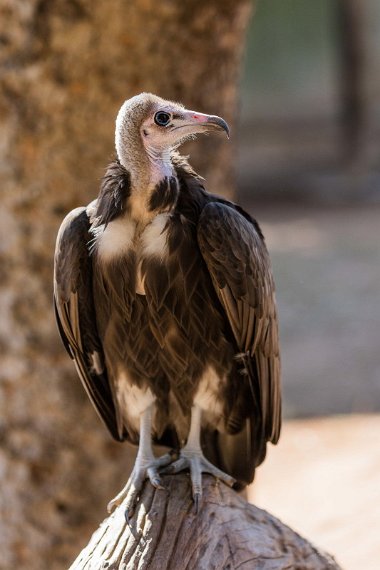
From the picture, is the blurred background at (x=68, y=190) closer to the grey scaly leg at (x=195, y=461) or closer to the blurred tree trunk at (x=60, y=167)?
the blurred tree trunk at (x=60, y=167)

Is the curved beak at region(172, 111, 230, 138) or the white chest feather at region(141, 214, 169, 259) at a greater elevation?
the curved beak at region(172, 111, 230, 138)

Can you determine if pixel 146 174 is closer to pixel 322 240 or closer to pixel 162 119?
pixel 162 119

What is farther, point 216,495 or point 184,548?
point 216,495

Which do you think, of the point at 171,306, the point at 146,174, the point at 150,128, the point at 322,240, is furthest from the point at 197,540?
the point at 322,240

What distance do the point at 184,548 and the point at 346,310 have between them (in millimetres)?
8552

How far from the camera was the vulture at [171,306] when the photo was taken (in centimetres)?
324

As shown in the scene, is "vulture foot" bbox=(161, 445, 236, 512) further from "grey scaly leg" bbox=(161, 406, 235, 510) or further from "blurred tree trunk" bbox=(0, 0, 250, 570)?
"blurred tree trunk" bbox=(0, 0, 250, 570)

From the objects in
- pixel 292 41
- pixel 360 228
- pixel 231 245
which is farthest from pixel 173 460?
pixel 292 41

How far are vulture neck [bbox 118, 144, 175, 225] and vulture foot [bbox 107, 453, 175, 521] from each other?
0.80 m

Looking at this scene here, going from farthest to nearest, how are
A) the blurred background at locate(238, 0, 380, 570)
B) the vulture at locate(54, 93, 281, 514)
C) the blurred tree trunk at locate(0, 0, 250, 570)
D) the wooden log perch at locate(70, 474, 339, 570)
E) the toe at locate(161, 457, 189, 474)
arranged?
the blurred background at locate(238, 0, 380, 570) → the blurred tree trunk at locate(0, 0, 250, 570) → the toe at locate(161, 457, 189, 474) → the vulture at locate(54, 93, 281, 514) → the wooden log perch at locate(70, 474, 339, 570)

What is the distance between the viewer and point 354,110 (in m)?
17.1

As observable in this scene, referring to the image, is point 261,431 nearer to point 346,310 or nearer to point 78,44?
point 78,44

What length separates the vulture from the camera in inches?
127

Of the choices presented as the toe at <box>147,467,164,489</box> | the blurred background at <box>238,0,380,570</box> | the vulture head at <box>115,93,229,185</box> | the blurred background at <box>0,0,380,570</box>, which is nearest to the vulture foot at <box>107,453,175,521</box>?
the toe at <box>147,467,164,489</box>
